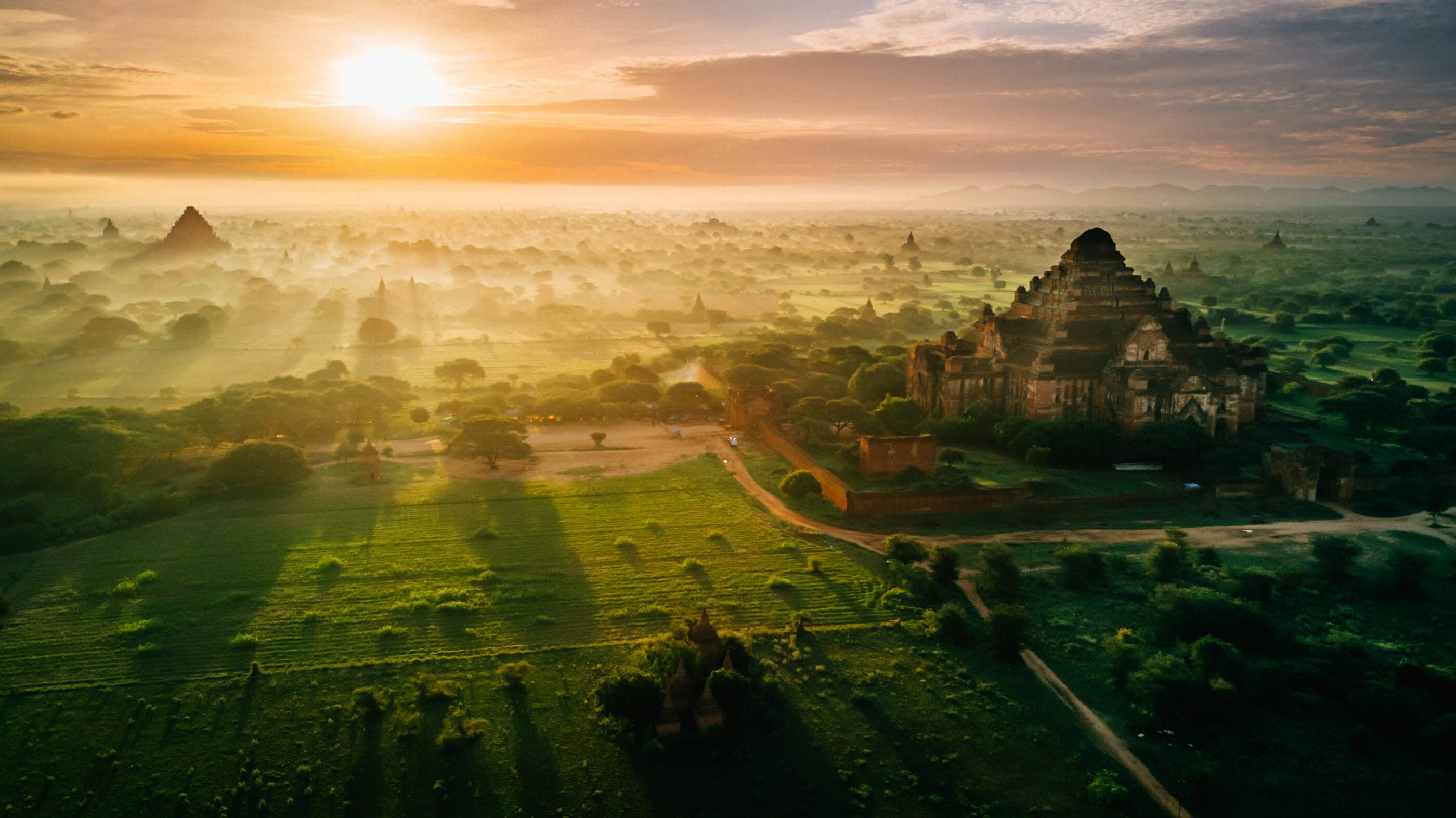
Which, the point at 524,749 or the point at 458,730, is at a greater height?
the point at 458,730

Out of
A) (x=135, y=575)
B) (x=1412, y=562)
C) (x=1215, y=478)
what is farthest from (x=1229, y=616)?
(x=135, y=575)

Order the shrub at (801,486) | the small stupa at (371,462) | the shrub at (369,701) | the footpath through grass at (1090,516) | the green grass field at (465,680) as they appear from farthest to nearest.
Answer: the small stupa at (371,462) → the shrub at (801,486) → the footpath through grass at (1090,516) → the shrub at (369,701) → the green grass field at (465,680)

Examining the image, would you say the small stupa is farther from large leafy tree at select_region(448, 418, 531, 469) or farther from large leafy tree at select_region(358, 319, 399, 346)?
large leafy tree at select_region(358, 319, 399, 346)

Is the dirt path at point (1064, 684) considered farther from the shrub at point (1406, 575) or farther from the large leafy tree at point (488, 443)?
the large leafy tree at point (488, 443)

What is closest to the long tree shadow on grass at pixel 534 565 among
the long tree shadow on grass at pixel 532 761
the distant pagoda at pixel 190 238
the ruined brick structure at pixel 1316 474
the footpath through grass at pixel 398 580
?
the footpath through grass at pixel 398 580

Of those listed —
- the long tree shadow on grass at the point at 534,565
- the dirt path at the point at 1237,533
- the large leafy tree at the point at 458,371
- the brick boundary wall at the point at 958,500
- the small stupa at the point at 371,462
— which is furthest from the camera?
the large leafy tree at the point at 458,371

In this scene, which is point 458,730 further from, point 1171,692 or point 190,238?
point 190,238

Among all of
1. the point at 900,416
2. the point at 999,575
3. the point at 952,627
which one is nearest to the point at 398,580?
the point at 952,627

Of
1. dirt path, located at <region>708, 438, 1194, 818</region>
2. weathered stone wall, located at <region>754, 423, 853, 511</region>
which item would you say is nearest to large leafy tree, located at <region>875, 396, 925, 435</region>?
weathered stone wall, located at <region>754, 423, 853, 511</region>
